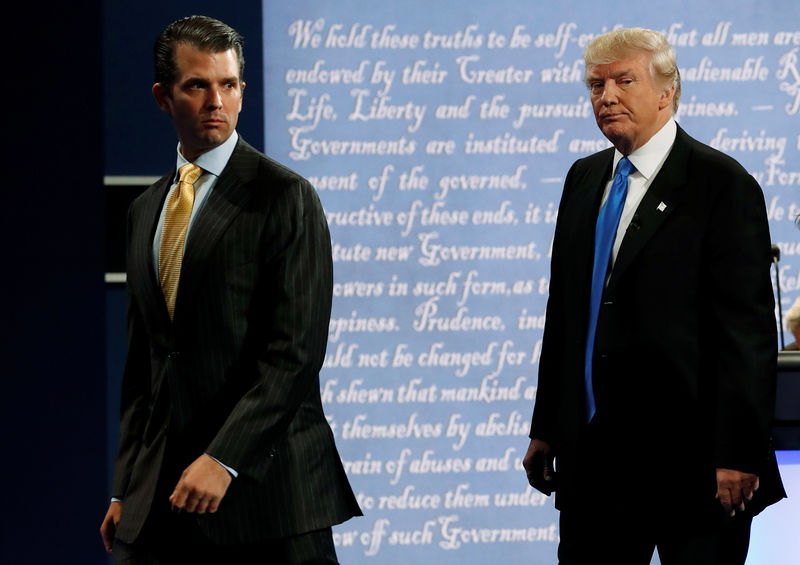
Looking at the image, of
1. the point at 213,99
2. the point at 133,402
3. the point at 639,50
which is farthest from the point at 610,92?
the point at 133,402

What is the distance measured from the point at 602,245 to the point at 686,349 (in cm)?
26

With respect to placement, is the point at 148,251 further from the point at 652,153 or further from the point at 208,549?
the point at 652,153

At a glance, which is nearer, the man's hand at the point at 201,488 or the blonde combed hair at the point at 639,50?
the man's hand at the point at 201,488

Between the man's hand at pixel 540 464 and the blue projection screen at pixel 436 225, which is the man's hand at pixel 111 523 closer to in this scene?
the man's hand at pixel 540 464

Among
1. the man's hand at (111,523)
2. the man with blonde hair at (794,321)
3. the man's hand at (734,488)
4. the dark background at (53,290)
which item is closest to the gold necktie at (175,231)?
the man's hand at (111,523)

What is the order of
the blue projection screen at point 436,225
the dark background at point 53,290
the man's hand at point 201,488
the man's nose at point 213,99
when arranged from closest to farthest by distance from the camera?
the man's hand at point 201,488 → the man's nose at point 213,99 → the dark background at point 53,290 → the blue projection screen at point 436,225

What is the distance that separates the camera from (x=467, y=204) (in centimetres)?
465

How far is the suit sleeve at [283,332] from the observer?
183 cm

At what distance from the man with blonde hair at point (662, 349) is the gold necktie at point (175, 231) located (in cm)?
77

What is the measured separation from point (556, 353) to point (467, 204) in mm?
2310

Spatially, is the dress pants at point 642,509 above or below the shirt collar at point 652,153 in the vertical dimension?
below

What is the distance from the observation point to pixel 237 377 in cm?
192

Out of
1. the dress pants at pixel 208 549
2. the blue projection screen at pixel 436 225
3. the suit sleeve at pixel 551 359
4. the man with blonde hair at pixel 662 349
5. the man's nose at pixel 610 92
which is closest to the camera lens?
the dress pants at pixel 208 549

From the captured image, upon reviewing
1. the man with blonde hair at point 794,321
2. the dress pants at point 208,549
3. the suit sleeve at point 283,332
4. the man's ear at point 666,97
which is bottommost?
the dress pants at point 208,549
